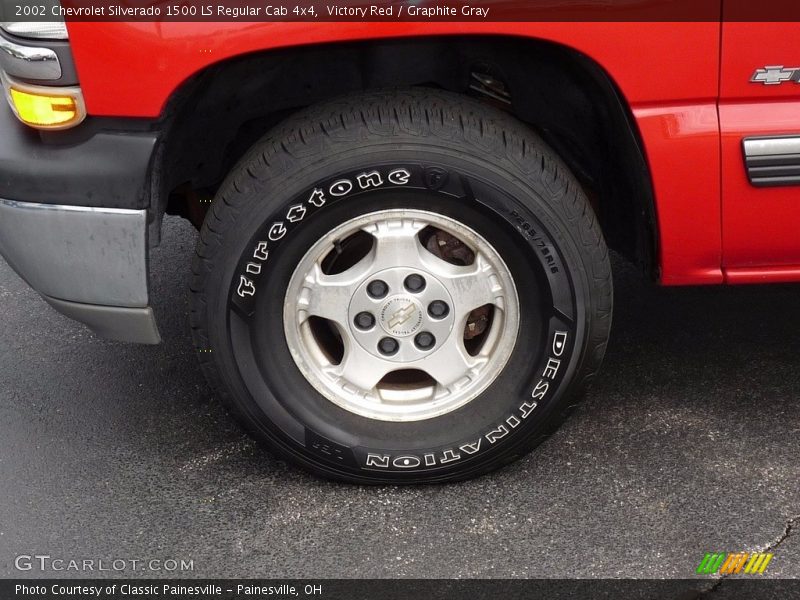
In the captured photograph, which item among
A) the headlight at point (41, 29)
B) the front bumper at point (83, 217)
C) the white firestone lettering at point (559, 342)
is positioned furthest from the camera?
the white firestone lettering at point (559, 342)

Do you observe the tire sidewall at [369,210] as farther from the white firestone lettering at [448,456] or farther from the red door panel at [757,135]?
the red door panel at [757,135]

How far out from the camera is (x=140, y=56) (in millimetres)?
2172

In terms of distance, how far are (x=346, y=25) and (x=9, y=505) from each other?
1.54m

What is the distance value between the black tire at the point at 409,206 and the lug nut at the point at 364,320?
0.64ft

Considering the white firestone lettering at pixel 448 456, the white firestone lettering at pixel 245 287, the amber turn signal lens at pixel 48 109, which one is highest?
the amber turn signal lens at pixel 48 109

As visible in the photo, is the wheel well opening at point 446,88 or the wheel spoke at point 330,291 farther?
the wheel spoke at point 330,291

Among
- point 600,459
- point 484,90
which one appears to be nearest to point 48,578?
point 600,459

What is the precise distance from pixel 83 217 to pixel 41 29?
0.43 m

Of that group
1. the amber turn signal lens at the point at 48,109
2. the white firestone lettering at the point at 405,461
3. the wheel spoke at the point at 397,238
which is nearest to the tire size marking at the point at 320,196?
the wheel spoke at the point at 397,238

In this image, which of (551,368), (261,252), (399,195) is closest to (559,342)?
(551,368)

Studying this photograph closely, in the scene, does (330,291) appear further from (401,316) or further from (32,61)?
(32,61)

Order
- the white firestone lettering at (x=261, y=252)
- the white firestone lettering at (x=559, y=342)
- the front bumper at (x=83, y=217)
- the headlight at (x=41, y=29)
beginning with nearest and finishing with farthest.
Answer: the headlight at (x=41, y=29), the front bumper at (x=83, y=217), the white firestone lettering at (x=261, y=252), the white firestone lettering at (x=559, y=342)

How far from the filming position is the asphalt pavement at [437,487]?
2.41 metres

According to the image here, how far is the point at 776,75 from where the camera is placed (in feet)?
7.26
